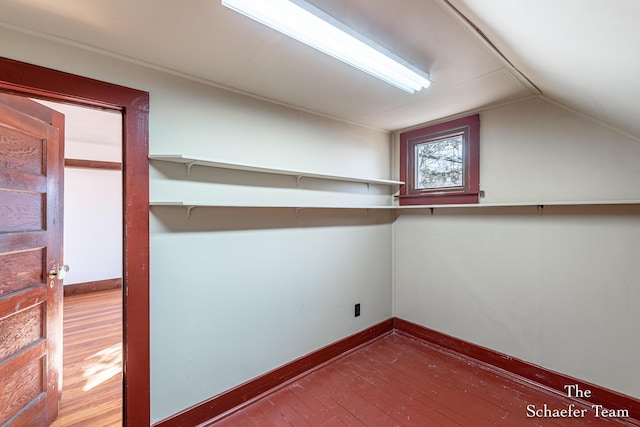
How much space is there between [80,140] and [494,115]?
5.46 meters

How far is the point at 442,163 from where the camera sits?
2801 millimetres

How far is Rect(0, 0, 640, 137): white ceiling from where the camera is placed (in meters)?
1.01

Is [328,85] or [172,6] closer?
[172,6]

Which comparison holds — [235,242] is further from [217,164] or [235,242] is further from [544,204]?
[544,204]

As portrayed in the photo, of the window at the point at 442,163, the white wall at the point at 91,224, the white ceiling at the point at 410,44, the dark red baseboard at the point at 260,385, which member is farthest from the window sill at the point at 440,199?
the white wall at the point at 91,224

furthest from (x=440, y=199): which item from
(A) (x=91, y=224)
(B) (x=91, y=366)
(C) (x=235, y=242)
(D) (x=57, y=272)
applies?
(A) (x=91, y=224)

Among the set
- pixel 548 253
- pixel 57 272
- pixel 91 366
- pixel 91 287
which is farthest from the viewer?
pixel 91 287

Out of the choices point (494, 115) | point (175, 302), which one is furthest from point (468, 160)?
point (175, 302)

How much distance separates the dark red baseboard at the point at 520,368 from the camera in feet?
6.20

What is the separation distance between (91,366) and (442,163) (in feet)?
12.1

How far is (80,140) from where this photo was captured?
435cm

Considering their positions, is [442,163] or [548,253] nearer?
[548,253]

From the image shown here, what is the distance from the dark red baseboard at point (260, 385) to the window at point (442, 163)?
149cm

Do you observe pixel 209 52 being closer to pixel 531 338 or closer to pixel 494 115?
pixel 494 115
